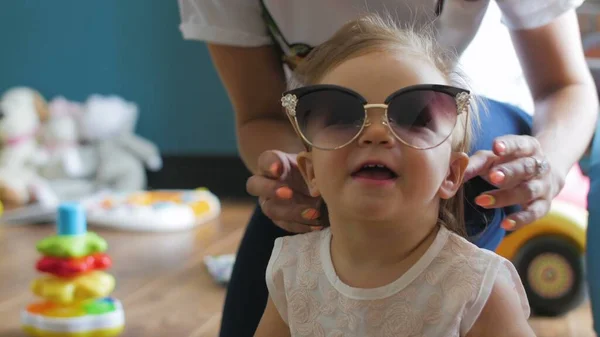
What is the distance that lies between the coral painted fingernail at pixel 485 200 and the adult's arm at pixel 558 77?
0.72ft

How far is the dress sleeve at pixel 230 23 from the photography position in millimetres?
1242

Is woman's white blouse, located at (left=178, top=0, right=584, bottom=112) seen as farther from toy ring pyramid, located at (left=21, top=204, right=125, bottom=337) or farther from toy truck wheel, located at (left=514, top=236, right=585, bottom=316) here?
toy truck wheel, located at (left=514, top=236, right=585, bottom=316)

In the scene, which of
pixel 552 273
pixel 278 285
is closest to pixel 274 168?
pixel 278 285

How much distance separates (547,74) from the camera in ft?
3.79

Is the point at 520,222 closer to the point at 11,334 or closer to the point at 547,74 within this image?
the point at 547,74

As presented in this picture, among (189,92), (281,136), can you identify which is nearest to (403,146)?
(281,136)

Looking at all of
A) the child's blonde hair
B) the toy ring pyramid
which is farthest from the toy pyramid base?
the child's blonde hair

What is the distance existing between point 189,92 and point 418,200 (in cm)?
230

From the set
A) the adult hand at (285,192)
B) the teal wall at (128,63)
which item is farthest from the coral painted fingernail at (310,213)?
the teal wall at (128,63)

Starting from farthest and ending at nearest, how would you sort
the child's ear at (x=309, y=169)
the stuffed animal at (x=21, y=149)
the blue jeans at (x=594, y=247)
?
the stuffed animal at (x=21, y=149)
the blue jeans at (x=594, y=247)
the child's ear at (x=309, y=169)

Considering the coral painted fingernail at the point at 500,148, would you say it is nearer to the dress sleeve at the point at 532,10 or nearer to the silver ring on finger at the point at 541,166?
the silver ring on finger at the point at 541,166

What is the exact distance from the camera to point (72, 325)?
151 centimetres

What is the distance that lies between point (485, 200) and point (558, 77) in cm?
36

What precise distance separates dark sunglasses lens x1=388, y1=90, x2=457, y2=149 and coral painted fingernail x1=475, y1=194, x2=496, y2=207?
14cm
